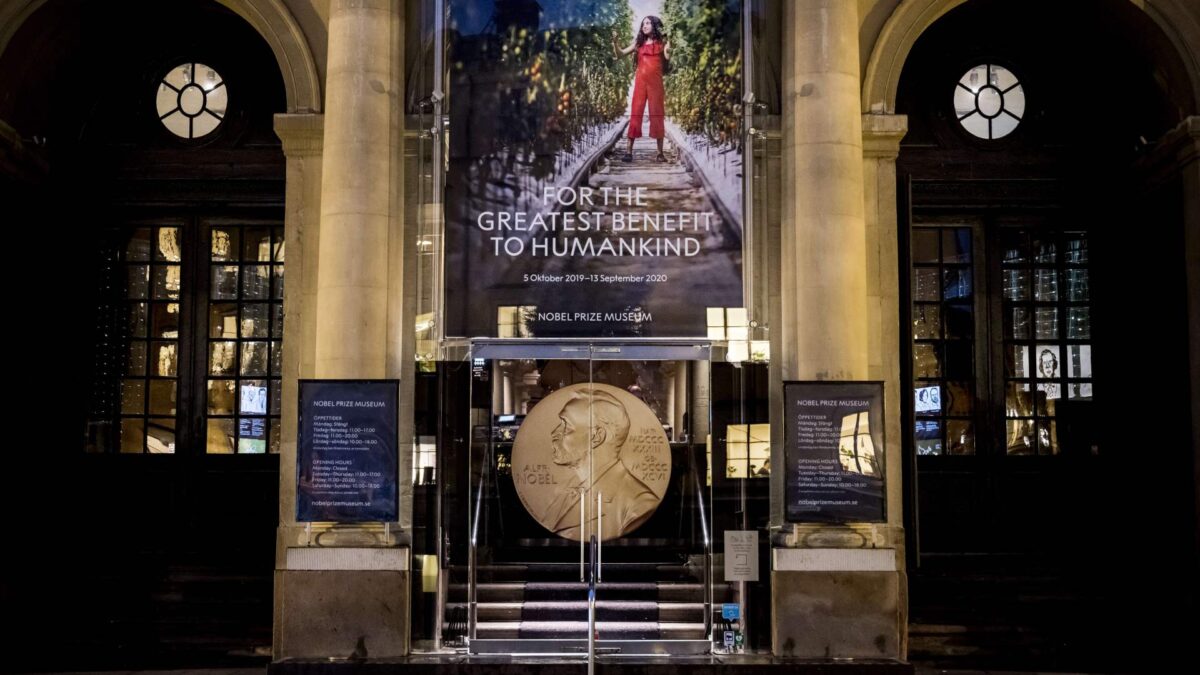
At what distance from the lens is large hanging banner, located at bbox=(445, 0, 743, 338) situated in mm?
13336

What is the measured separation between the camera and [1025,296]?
1681cm

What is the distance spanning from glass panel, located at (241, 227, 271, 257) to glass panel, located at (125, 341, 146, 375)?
1625 millimetres

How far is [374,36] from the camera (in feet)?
43.5

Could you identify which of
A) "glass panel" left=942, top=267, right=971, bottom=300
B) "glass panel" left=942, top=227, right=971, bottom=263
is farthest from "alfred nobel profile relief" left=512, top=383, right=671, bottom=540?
"glass panel" left=942, top=227, right=971, bottom=263

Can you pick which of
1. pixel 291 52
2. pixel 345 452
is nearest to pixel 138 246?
pixel 291 52

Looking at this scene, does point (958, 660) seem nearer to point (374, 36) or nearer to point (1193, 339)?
point (1193, 339)

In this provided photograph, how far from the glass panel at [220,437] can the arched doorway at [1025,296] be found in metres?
7.89

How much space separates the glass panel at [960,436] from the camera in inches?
656

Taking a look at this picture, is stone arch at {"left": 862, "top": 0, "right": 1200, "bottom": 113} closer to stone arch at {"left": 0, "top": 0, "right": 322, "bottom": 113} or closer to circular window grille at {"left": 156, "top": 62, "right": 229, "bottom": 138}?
stone arch at {"left": 0, "top": 0, "right": 322, "bottom": 113}

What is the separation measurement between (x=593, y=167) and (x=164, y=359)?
20.8 feet

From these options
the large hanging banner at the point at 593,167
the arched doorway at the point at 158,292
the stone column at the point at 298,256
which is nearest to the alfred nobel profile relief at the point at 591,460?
the large hanging banner at the point at 593,167

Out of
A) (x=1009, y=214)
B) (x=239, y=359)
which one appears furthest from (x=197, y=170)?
(x=1009, y=214)

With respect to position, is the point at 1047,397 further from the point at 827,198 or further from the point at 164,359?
the point at 164,359

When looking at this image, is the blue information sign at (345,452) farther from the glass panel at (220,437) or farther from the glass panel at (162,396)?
the glass panel at (162,396)
